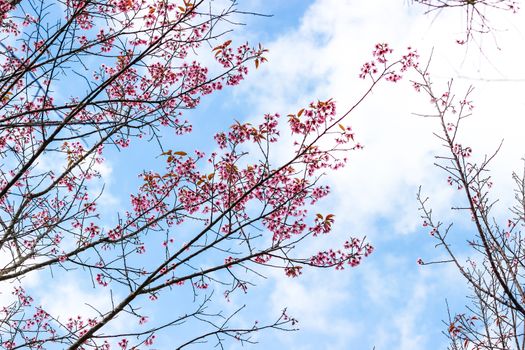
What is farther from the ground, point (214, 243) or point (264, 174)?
point (264, 174)

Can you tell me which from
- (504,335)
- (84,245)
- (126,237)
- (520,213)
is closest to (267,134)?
(126,237)

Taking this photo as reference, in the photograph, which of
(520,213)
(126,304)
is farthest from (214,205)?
(520,213)

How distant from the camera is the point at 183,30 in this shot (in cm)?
567

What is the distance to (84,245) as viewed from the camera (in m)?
6.55

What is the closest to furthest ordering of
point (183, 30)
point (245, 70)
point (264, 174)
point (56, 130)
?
point (56, 130), point (183, 30), point (264, 174), point (245, 70)

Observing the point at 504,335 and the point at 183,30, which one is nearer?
the point at 183,30

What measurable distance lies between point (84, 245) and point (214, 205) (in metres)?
1.94

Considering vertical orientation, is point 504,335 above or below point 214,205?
below

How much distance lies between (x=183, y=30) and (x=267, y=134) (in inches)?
62.1

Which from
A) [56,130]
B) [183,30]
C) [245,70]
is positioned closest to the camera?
[56,130]

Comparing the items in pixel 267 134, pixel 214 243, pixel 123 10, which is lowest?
pixel 214 243

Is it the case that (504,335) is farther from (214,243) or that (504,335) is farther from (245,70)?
(245,70)

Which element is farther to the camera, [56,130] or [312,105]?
[312,105]

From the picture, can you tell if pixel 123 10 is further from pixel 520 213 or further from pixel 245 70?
pixel 520 213
